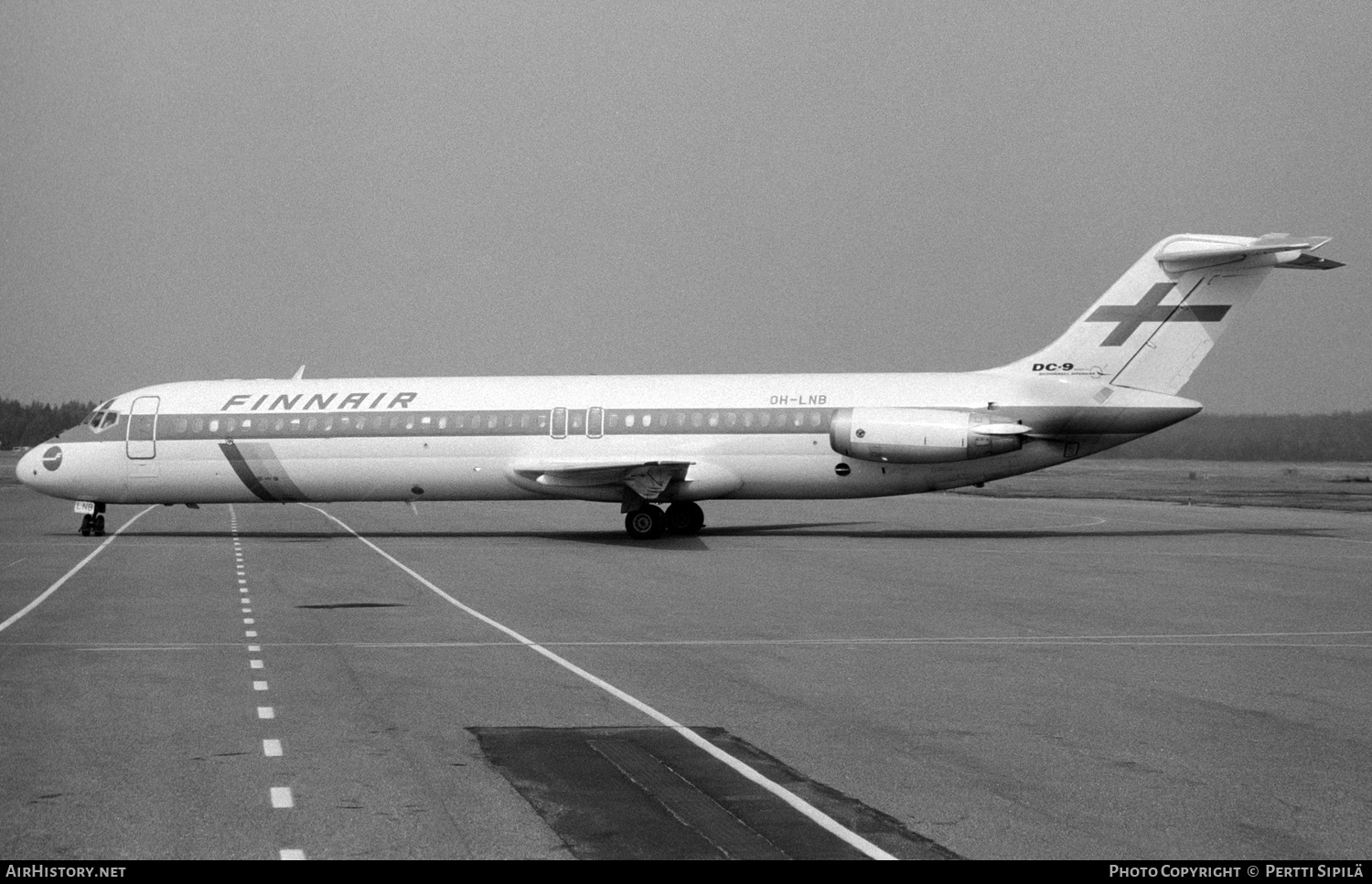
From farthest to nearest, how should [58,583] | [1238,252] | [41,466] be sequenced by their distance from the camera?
[41,466] → [1238,252] → [58,583]

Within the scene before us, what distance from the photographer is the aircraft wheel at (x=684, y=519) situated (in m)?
36.4

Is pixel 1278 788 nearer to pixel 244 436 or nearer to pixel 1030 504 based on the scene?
pixel 244 436

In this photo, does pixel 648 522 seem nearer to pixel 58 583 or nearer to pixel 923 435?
pixel 923 435

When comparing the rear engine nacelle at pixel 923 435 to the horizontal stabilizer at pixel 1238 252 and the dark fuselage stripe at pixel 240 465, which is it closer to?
the horizontal stabilizer at pixel 1238 252

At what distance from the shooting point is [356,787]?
9414 mm

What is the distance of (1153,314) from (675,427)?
37.1 ft

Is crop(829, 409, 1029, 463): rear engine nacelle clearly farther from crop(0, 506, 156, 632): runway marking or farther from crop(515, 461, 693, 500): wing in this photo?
crop(0, 506, 156, 632): runway marking

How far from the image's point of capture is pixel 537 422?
35312mm

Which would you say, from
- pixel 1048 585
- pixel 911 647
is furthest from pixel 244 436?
pixel 911 647

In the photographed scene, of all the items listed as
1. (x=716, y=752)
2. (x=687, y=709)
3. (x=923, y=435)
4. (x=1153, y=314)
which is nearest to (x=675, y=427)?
(x=923, y=435)

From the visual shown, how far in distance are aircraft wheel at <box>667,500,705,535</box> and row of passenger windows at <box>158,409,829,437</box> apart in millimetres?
2327

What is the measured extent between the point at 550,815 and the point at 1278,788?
15.1ft

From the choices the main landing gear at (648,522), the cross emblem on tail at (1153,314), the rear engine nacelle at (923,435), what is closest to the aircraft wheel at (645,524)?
the main landing gear at (648,522)

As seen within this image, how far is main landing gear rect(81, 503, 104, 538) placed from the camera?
122ft
